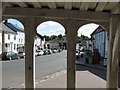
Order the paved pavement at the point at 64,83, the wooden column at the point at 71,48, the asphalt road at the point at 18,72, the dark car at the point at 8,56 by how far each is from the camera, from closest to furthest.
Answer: the wooden column at the point at 71,48 → the paved pavement at the point at 64,83 → the asphalt road at the point at 18,72 → the dark car at the point at 8,56

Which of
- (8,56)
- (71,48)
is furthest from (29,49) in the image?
(8,56)

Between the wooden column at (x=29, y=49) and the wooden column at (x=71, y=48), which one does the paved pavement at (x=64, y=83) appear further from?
the wooden column at (x=71, y=48)

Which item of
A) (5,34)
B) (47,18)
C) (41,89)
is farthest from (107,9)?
(5,34)

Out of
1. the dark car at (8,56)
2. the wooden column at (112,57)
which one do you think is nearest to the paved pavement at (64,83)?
the wooden column at (112,57)

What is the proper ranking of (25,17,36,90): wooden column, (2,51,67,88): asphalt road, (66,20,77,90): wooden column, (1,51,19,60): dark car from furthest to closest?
1. (1,51,19,60): dark car
2. (2,51,67,88): asphalt road
3. (25,17,36,90): wooden column
4. (66,20,77,90): wooden column

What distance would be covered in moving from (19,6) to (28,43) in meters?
1.44

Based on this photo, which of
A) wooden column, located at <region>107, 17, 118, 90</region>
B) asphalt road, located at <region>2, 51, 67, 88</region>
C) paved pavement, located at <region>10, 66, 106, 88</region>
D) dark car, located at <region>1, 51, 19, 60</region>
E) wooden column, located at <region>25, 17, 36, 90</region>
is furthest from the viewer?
dark car, located at <region>1, 51, 19, 60</region>

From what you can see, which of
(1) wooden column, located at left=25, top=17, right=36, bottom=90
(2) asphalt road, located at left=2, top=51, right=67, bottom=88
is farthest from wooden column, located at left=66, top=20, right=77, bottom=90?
(2) asphalt road, located at left=2, top=51, right=67, bottom=88

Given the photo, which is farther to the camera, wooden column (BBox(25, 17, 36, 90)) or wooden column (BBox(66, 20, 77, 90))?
wooden column (BBox(25, 17, 36, 90))

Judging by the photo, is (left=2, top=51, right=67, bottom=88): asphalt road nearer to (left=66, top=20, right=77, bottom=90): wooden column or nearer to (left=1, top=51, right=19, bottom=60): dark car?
(left=66, top=20, right=77, bottom=90): wooden column

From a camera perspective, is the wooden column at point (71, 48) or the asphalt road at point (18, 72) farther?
the asphalt road at point (18, 72)

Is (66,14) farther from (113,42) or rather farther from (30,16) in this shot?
(113,42)

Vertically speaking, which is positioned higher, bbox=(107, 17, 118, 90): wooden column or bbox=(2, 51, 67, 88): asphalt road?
bbox=(107, 17, 118, 90): wooden column

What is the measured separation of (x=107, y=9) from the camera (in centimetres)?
982
